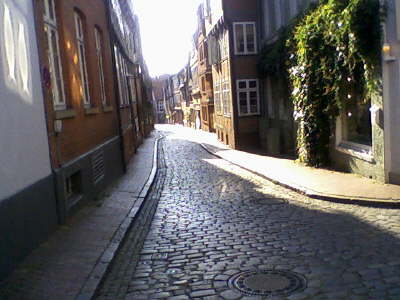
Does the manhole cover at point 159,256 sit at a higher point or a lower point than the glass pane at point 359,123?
lower

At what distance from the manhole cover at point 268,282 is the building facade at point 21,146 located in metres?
2.71

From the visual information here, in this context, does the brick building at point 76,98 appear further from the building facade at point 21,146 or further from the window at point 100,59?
the building facade at point 21,146

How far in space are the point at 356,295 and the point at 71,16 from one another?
8103 millimetres

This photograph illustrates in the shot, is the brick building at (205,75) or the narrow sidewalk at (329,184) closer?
the narrow sidewalk at (329,184)

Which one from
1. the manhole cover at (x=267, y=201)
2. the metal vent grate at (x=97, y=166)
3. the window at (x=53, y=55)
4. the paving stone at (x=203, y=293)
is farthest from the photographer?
the metal vent grate at (x=97, y=166)

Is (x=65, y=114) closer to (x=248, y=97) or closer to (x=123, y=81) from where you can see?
→ (x=123, y=81)

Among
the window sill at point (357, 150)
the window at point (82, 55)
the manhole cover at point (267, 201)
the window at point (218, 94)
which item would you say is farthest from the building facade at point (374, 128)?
the window at point (218, 94)

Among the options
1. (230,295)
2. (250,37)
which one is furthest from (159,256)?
(250,37)

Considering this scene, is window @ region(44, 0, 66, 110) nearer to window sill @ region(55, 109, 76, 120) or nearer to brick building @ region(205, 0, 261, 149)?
window sill @ region(55, 109, 76, 120)

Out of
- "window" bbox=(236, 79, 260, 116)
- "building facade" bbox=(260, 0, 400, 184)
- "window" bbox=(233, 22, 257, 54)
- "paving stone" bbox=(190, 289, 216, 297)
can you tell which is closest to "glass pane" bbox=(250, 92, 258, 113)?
"window" bbox=(236, 79, 260, 116)

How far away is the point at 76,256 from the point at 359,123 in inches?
325

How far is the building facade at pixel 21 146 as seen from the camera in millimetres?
5602

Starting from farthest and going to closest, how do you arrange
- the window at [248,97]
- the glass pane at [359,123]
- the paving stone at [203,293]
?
1. the window at [248,97]
2. the glass pane at [359,123]
3. the paving stone at [203,293]

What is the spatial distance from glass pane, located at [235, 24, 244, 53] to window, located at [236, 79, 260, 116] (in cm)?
161
